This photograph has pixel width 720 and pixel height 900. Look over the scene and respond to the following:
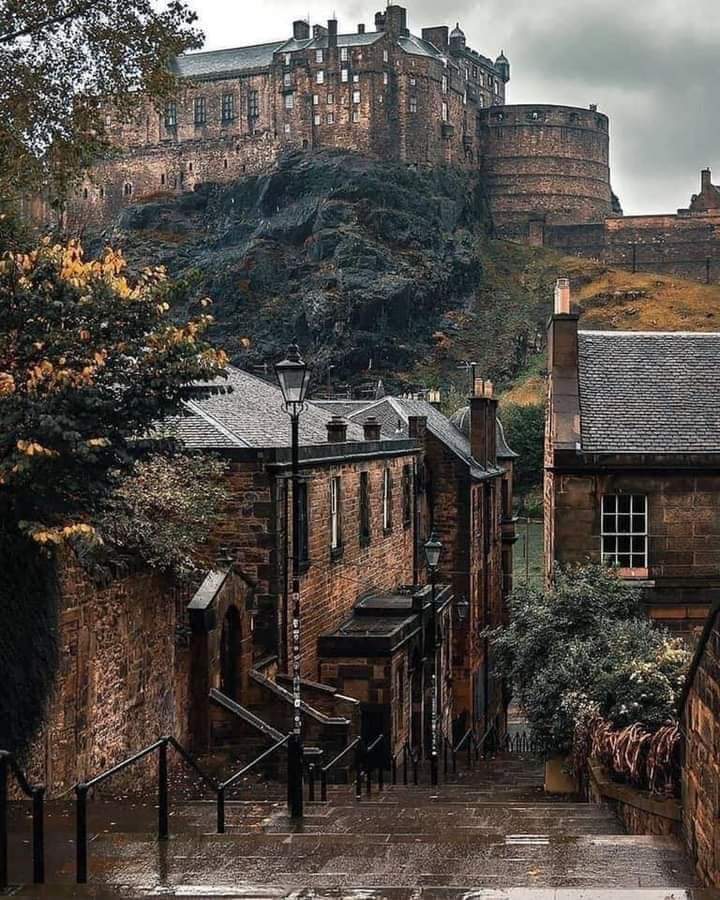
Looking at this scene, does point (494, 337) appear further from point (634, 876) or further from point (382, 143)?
point (634, 876)

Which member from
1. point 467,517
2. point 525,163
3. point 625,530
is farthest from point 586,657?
point 525,163

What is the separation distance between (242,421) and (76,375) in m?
9.68

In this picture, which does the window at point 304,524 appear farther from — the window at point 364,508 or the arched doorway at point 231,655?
the window at point 364,508

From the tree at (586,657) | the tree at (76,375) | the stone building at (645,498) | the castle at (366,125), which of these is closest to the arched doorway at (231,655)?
the tree at (586,657)

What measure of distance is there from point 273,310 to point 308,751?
78.1 meters

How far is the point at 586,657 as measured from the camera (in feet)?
54.3

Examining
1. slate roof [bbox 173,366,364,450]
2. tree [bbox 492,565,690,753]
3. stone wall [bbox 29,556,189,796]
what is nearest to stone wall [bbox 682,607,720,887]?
tree [bbox 492,565,690,753]

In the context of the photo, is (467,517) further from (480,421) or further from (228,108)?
(228,108)

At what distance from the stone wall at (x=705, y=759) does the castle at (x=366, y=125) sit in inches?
3699

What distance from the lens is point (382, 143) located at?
103500 mm

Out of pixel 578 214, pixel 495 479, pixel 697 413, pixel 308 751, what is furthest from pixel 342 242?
pixel 308 751

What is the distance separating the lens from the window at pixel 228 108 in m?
107

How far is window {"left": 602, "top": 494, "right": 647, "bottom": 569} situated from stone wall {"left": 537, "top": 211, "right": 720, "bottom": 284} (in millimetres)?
91827

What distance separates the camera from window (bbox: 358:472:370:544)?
26.0 m
